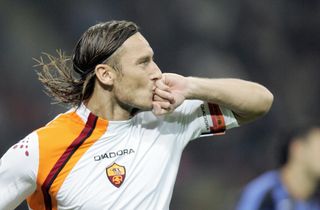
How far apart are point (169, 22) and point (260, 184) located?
3.56 metres

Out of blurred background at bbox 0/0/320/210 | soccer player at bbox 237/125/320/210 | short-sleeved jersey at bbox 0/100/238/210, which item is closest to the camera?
short-sleeved jersey at bbox 0/100/238/210

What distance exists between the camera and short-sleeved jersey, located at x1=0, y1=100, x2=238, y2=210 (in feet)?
10.4

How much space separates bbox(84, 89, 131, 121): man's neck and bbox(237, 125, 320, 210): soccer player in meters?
1.07

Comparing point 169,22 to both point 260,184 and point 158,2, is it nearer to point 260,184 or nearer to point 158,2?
point 158,2

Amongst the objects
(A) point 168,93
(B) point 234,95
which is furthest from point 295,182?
(A) point 168,93

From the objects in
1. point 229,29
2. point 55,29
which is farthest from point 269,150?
point 55,29

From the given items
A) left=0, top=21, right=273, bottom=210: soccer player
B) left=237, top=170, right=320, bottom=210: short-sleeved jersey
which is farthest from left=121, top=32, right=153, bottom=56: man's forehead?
left=237, top=170, right=320, bottom=210: short-sleeved jersey

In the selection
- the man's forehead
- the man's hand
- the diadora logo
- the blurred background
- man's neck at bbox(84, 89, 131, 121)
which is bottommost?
the blurred background

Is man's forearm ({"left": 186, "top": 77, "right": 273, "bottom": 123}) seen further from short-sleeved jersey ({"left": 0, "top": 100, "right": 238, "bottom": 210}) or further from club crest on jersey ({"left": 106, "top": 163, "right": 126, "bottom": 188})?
club crest on jersey ({"left": 106, "top": 163, "right": 126, "bottom": 188})

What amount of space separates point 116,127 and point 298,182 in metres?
1.32

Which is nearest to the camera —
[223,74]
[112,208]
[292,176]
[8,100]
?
[112,208]

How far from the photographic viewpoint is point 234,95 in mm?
3338

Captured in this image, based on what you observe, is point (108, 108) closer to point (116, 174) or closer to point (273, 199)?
point (116, 174)

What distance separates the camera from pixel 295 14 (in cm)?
766
